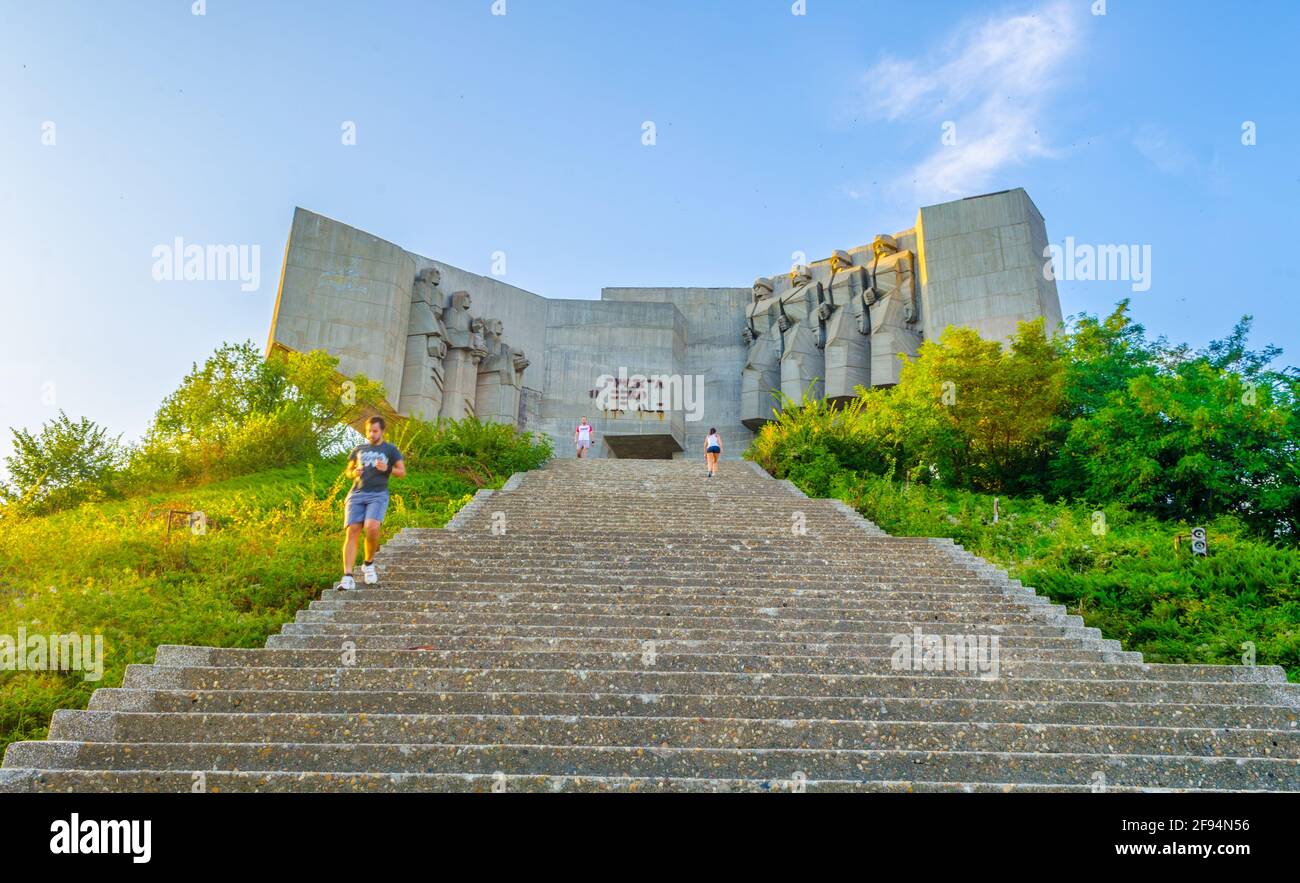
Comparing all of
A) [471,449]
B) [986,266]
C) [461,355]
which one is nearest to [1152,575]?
[471,449]

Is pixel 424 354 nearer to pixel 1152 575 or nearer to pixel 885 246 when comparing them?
pixel 885 246

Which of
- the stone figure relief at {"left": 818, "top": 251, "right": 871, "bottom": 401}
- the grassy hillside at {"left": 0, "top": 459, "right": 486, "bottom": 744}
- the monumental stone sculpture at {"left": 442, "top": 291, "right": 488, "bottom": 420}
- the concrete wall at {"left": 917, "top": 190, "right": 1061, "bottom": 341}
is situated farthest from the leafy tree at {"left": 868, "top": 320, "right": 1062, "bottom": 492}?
the monumental stone sculpture at {"left": 442, "top": 291, "right": 488, "bottom": 420}

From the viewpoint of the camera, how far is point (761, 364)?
3045 cm

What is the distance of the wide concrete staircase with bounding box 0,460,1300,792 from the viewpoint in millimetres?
4113

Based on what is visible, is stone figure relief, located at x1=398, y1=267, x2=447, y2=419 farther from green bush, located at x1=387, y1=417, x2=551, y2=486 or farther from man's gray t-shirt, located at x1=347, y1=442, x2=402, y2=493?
man's gray t-shirt, located at x1=347, y1=442, x2=402, y2=493

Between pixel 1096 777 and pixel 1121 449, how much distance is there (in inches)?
403

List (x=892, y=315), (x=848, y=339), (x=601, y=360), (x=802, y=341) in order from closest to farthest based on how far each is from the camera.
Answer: (x=892, y=315), (x=848, y=339), (x=802, y=341), (x=601, y=360)

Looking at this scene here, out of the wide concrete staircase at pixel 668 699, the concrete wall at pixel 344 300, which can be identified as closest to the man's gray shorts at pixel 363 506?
the wide concrete staircase at pixel 668 699

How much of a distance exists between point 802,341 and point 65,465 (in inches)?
833

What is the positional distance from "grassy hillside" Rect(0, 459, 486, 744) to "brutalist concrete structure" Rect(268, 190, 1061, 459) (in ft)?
45.2

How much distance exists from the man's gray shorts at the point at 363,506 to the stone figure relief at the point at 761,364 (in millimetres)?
23404

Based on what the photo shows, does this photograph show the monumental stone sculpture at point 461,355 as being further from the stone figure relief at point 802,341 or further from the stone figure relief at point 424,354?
the stone figure relief at point 802,341
